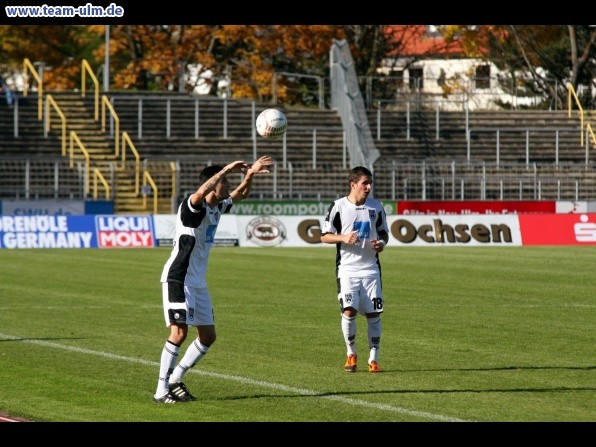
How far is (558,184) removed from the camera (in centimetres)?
4944

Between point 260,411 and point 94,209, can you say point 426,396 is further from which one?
point 94,209

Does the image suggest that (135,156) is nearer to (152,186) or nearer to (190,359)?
(152,186)

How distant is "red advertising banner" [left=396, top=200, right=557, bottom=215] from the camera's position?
1747 inches

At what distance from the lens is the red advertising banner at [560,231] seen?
131 feet

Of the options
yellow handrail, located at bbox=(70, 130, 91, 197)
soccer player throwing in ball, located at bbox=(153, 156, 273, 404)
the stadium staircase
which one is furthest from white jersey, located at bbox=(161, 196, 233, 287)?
the stadium staircase

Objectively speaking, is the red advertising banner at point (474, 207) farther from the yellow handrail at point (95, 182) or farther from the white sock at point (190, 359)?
the white sock at point (190, 359)

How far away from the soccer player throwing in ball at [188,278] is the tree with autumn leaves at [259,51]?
51438 mm

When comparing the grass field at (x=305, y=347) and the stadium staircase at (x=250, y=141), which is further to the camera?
the stadium staircase at (x=250, y=141)

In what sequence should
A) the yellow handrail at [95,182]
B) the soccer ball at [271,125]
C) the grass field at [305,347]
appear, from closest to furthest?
the grass field at [305,347] → the soccer ball at [271,125] → the yellow handrail at [95,182]

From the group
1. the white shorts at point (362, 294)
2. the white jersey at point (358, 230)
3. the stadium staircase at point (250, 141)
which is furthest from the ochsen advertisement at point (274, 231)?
the white shorts at point (362, 294)

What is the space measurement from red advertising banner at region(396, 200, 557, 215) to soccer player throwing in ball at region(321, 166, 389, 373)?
29408mm

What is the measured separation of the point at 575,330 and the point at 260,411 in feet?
26.4

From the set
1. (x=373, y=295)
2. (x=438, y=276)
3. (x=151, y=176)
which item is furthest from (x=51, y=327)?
(x=151, y=176)

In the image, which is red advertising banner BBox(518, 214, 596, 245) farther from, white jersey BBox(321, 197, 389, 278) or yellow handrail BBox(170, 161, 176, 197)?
white jersey BBox(321, 197, 389, 278)
